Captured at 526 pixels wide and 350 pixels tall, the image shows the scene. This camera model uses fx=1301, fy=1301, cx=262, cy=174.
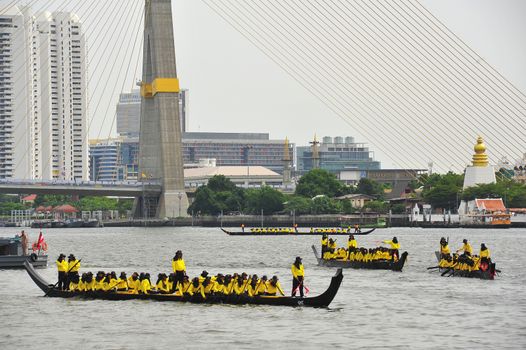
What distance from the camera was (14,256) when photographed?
68750 mm

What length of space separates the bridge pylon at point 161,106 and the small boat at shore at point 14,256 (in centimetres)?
9004

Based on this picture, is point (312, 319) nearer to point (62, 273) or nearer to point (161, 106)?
point (62, 273)

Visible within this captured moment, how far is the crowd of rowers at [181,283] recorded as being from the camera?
4612 cm

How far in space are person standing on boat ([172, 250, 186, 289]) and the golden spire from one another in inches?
4563

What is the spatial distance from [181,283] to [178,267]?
2.32 ft

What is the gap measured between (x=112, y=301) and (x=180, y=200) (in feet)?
391

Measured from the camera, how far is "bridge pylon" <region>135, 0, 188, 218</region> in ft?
524

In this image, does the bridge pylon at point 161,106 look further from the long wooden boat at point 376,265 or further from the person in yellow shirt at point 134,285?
the person in yellow shirt at point 134,285

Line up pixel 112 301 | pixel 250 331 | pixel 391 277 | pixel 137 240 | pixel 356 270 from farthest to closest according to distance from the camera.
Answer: pixel 137 240 → pixel 356 270 → pixel 391 277 → pixel 112 301 → pixel 250 331

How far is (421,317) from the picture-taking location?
4547 centimetres

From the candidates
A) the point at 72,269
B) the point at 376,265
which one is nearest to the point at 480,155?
the point at 376,265

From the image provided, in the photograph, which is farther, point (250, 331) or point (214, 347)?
point (250, 331)

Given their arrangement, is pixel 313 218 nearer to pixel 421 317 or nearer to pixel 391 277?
pixel 391 277

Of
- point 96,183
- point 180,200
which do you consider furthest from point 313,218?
point 96,183
